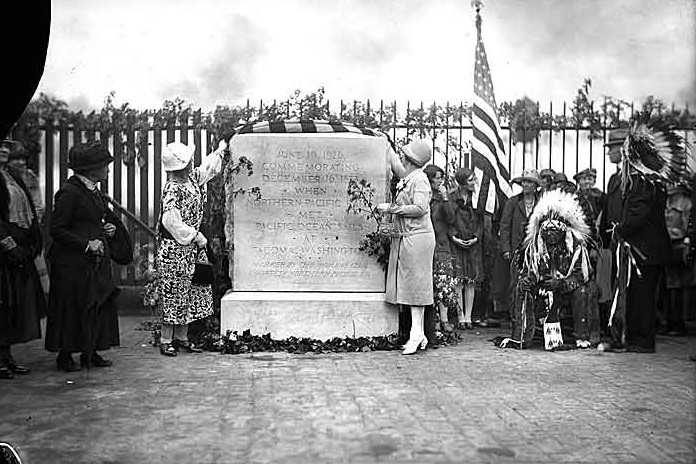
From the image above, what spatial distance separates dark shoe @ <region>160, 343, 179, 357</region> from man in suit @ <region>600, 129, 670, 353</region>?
14.7 feet

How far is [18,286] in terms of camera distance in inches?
291

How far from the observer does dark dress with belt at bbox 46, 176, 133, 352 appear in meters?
7.43

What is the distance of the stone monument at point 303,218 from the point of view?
927cm

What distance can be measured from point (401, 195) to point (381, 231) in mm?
458

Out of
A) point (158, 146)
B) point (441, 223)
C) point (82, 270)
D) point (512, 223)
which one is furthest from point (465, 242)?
point (82, 270)

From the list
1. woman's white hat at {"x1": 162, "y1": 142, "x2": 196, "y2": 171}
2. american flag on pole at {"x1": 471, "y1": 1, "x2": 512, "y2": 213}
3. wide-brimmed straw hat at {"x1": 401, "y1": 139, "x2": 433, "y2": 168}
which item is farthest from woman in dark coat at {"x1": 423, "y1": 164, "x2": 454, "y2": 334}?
woman's white hat at {"x1": 162, "y1": 142, "x2": 196, "y2": 171}

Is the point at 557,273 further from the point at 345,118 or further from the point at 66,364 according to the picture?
the point at 66,364

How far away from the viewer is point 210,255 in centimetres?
896

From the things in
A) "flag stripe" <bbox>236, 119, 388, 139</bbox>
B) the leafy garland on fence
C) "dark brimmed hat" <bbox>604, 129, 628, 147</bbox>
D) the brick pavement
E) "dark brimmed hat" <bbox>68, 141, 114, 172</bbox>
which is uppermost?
the leafy garland on fence

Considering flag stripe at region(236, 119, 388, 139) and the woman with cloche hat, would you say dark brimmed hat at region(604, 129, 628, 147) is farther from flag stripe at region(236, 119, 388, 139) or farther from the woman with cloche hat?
flag stripe at region(236, 119, 388, 139)

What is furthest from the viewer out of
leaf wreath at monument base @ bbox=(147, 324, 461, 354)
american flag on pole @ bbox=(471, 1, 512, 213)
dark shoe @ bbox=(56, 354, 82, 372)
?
american flag on pole @ bbox=(471, 1, 512, 213)

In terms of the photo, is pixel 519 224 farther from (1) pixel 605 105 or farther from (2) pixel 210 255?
(2) pixel 210 255

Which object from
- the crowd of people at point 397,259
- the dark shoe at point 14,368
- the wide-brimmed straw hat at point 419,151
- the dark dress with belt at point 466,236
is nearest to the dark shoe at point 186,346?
the crowd of people at point 397,259

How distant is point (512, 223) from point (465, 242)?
2.13 ft
